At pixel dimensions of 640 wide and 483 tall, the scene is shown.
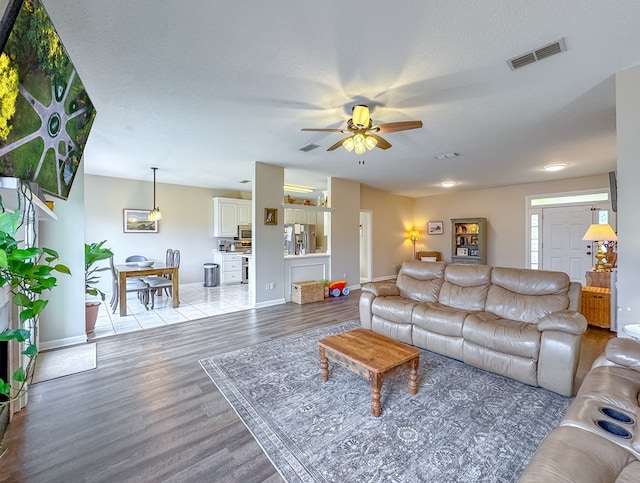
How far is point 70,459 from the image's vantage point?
5.35ft

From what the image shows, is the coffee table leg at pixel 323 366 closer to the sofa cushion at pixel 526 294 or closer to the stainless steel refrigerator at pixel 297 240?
the sofa cushion at pixel 526 294

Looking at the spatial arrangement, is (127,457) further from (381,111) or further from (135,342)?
(381,111)

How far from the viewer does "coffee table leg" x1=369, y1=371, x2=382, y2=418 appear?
6.41 ft

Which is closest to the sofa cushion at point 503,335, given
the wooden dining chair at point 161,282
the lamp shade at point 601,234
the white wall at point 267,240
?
the lamp shade at point 601,234

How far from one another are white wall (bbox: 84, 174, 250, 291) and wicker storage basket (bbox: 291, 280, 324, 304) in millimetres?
3191

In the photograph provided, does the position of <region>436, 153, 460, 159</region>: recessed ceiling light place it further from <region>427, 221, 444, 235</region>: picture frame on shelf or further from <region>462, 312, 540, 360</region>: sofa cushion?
<region>427, 221, 444, 235</region>: picture frame on shelf

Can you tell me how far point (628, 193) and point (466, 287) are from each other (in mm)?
1600

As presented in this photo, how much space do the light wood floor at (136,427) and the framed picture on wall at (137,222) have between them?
12.5ft

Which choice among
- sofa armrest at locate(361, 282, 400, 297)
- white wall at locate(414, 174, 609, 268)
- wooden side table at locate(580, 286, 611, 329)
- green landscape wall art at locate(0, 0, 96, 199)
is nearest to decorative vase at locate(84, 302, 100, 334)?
green landscape wall art at locate(0, 0, 96, 199)

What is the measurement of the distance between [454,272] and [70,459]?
12.3ft

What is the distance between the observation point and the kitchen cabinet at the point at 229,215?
7258mm

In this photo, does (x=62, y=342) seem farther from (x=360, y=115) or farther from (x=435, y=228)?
(x=435, y=228)

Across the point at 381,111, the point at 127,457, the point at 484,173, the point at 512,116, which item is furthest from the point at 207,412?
the point at 484,173

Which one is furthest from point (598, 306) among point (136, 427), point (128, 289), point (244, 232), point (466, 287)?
point (244, 232)
